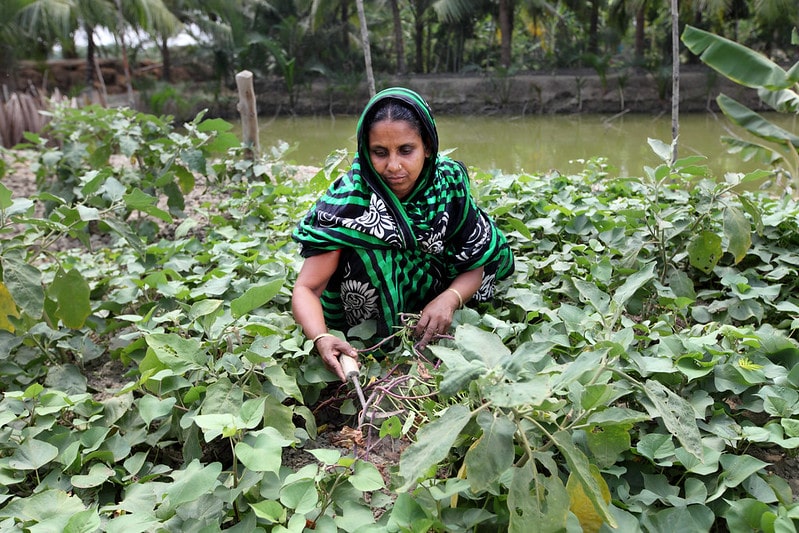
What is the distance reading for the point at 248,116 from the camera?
413 cm

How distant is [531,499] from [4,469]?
3.65ft

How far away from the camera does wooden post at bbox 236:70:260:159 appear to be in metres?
4.04

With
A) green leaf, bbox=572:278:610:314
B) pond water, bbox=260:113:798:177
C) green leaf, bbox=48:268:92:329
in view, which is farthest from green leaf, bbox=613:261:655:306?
pond water, bbox=260:113:798:177

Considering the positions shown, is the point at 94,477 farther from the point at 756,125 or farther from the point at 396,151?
the point at 756,125

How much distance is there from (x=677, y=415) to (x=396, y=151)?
954 millimetres

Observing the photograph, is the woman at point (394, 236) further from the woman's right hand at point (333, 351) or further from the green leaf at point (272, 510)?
the green leaf at point (272, 510)

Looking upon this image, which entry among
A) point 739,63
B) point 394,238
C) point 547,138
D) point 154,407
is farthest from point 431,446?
point 547,138

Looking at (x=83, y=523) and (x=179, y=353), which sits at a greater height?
(x=179, y=353)

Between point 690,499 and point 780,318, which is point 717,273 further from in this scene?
point 690,499

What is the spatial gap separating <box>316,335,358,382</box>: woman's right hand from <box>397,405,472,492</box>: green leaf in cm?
56

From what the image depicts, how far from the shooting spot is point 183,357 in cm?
→ 138

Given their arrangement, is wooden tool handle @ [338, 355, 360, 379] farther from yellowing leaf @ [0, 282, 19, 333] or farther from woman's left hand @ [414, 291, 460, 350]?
yellowing leaf @ [0, 282, 19, 333]

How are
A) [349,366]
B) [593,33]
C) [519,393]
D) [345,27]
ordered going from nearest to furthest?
[519,393]
[349,366]
[593,33]
[345,27]

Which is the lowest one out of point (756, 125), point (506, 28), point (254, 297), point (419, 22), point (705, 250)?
point (705, 250)
